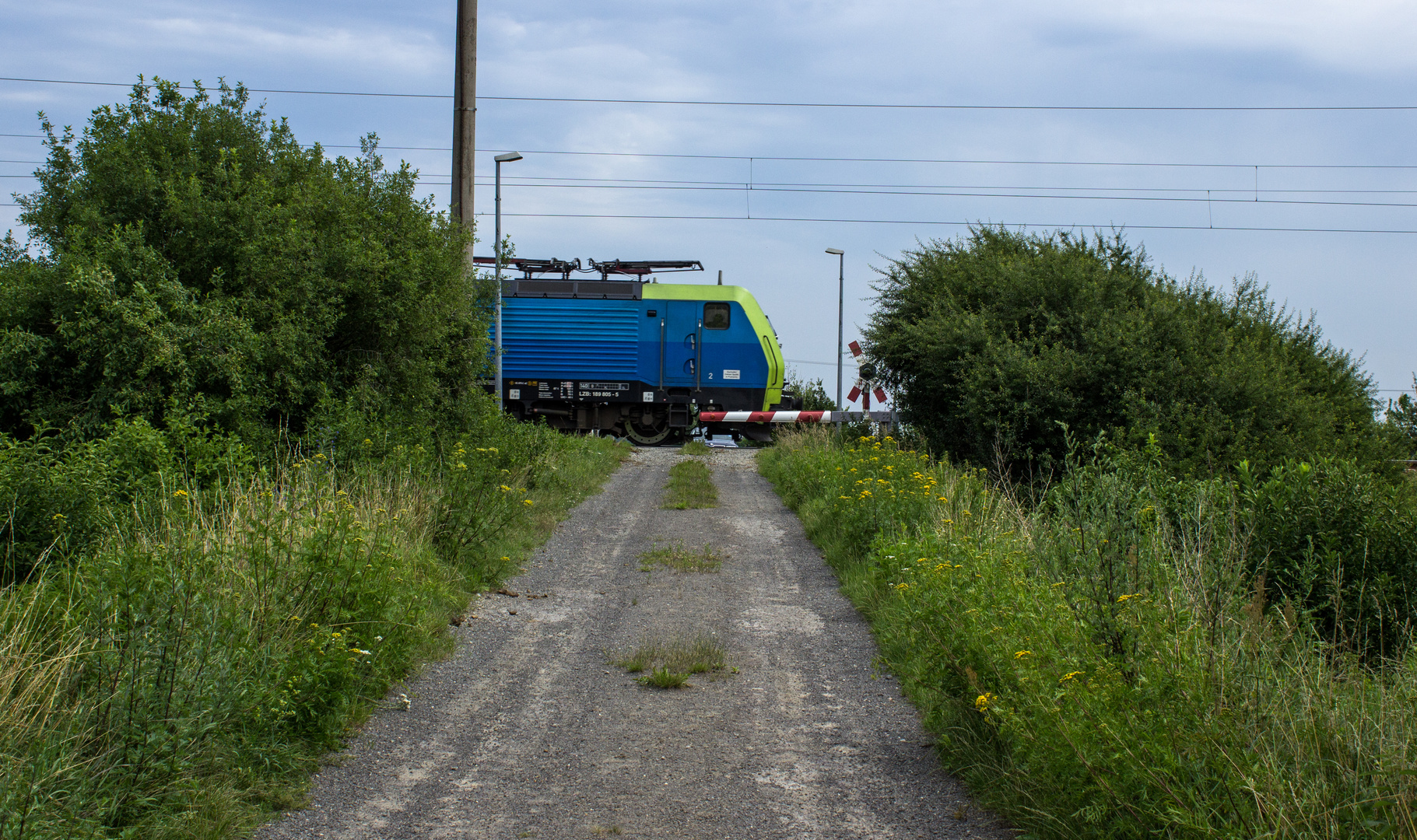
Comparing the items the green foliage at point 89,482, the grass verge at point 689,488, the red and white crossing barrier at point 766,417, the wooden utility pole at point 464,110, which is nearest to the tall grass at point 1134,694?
the green foliage at point 89,482

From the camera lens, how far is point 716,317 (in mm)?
23875

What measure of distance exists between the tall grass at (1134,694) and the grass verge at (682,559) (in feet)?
7.92

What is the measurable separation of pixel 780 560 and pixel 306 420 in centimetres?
509

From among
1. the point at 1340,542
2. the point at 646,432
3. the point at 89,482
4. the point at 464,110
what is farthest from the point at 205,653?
the point at 646,432

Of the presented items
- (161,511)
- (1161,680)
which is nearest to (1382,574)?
(1161,680)

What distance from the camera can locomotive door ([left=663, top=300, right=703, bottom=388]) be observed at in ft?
78.0

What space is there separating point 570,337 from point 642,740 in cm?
1934

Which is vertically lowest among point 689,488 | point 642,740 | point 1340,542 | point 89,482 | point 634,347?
point 642,740

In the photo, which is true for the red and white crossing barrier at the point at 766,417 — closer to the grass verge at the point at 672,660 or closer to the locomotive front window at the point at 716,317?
the locomotive front window at the point at 716,317

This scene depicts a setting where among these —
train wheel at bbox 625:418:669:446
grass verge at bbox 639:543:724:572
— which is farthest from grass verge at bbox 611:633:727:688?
train wheel at bbox 625:418:669:446

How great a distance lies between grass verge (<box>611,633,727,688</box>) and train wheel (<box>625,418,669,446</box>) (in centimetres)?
1781

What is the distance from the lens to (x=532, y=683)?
5898 mm

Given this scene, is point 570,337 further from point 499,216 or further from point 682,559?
point 682,559

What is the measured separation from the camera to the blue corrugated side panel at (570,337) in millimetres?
23641
